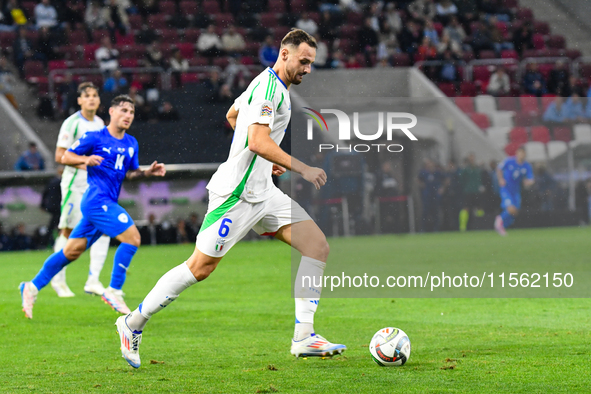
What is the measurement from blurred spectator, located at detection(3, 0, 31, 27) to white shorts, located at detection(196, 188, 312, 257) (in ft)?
56.1

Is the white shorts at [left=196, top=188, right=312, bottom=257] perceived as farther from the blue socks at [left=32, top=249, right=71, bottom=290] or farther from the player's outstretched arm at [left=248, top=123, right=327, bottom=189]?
the blue socks at [left=32, top=249, right=71, bottom=290]

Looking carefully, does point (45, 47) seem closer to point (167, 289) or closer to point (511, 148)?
point (511, 148)

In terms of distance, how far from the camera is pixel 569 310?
7156 millimetres

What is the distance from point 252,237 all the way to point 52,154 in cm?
503

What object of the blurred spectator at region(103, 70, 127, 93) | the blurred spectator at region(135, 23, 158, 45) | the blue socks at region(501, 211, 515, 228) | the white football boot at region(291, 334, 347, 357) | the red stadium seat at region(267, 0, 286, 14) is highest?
the red stadium seat at region(267, 0, 286, 14)

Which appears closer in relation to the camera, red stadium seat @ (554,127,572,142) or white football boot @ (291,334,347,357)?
white football boot @ (291,334,347,357)

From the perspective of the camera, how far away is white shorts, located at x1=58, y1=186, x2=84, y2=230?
30.2 feet

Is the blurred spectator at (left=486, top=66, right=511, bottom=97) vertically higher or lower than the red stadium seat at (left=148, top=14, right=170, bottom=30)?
lower

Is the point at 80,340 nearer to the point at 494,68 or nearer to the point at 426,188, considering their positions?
the point at 426,188

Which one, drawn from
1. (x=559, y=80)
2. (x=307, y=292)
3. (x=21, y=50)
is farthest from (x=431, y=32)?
(x=307, y=292)

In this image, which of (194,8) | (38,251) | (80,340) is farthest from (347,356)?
(194,8)

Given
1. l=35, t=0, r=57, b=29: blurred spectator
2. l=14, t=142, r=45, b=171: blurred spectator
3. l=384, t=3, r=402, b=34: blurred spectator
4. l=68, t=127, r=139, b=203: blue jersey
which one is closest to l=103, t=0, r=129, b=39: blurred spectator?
l=35, t=0, r=57, b=29: blurred spectator

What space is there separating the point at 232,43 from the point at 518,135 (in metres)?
7.83

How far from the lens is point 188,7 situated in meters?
22.5
